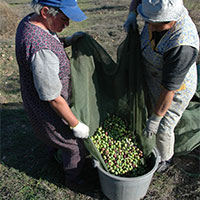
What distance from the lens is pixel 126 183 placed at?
71.4 inches

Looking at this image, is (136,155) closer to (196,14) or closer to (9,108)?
(9,108)

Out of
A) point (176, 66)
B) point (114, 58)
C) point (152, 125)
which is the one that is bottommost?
point (114, 58)

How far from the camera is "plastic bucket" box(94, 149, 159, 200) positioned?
1797mm

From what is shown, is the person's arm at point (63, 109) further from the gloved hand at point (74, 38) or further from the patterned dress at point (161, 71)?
the patterned dress at point (161, 71)

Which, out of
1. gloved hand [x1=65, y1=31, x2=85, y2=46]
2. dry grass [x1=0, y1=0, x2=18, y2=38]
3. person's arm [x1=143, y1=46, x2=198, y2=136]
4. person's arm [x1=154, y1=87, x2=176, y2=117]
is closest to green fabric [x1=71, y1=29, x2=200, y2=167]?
gloved hand [x1=65, y1=31, x2=85, y2=46]

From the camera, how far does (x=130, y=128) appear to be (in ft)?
7.01

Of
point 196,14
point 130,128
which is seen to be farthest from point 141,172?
point 196,14

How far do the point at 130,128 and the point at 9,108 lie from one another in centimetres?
226

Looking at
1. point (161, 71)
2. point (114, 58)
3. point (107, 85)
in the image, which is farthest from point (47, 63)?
point (114, 58)

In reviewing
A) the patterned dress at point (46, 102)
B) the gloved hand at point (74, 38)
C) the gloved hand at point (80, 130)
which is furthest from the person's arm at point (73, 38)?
the gloved hand at point (80, 130)

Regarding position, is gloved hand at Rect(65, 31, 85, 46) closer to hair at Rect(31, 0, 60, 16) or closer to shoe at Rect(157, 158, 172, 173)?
hair at Rect(31, 0, 60, 16)

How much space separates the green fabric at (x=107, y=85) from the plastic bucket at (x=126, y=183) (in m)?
0.11

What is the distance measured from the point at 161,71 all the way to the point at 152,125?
0.45 m

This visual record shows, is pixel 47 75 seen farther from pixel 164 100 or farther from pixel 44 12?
pixel 164 100
